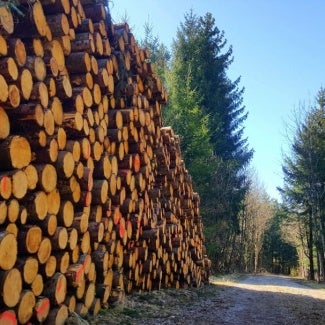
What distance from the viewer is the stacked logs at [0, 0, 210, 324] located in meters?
4.14

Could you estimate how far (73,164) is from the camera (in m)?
5.15

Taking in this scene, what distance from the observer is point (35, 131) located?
454 cm

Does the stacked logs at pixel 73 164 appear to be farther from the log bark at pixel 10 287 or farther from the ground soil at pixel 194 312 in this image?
the ground soil at pixel 194 312

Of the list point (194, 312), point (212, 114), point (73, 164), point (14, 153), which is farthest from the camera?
point (212, 114)

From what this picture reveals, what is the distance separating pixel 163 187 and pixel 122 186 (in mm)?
3139

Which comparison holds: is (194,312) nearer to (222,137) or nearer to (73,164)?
(73,164)

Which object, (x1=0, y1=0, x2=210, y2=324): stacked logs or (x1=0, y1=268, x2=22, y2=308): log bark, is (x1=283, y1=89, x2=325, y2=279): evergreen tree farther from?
(x1=0, y1=268, x2=22, y2=308): log bark

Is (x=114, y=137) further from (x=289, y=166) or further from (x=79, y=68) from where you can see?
(x=289, y=166)

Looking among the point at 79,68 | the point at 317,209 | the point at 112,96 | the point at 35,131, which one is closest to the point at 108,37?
the point at 112,96

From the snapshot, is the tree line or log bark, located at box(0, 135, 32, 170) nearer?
log bark, located at box(0, 135, 32, 170)

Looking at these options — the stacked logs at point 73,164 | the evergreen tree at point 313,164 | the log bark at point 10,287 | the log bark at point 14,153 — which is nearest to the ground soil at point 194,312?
the stacked logs at point 73,164

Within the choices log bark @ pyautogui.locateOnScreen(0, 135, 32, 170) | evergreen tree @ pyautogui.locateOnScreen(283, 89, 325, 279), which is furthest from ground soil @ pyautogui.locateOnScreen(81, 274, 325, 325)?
evergreen tree @ pyautogui.locateOnScreen(283, 89, 325, 279)

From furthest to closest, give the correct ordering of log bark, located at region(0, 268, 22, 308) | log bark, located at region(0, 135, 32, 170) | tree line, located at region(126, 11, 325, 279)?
tree line, located at region(126, 11, 325, 279)
log bark, located at region(0, 135, 32, 170)
log bark, located at region(0, 268, 22, 308)

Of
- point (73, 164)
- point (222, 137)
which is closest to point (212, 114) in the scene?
point (222, 137)
